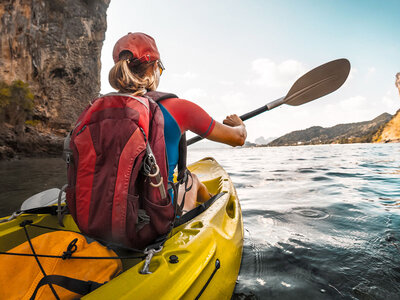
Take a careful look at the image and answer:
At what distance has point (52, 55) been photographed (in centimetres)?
1978

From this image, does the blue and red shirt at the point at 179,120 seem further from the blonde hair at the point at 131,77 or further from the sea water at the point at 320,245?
the sea water at the point at 320,245

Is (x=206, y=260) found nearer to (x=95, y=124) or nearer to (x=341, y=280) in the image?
(x=95, y=124)

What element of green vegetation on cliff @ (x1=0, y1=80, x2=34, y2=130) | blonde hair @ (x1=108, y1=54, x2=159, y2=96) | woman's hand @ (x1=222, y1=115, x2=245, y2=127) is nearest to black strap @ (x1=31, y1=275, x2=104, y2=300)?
blonde hair @ (x1=108, y1=54, x2=159, y2=96)

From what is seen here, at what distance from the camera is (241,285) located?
62.9 inches

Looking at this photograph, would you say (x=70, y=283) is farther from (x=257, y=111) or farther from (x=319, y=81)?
(x=319, y=81)

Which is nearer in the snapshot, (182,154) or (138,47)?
(138,47)

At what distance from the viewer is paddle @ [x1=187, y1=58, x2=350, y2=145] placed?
3.41 metres

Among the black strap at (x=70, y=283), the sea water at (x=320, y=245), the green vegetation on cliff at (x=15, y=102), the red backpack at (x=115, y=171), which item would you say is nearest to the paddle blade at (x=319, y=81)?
the sea water at (x=320, y=245)

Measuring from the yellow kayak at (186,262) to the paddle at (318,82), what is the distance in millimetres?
2347

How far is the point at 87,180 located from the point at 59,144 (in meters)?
18.8

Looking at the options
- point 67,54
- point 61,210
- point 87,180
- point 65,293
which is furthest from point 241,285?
point 67,54

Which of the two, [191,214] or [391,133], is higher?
[391,133]

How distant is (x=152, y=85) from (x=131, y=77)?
18cm

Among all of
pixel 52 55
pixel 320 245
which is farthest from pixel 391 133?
pixel 52 55
